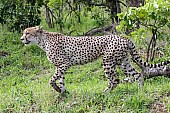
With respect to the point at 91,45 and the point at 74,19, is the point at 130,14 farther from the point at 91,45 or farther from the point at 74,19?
the point at 74,19

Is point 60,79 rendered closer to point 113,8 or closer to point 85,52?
point 85,52

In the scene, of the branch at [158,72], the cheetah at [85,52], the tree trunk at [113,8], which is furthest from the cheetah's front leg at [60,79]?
the tree trunk at [113,8]

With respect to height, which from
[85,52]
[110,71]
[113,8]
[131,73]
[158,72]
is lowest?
[158,72]

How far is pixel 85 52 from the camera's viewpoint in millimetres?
7738

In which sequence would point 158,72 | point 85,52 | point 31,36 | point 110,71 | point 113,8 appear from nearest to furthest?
point 110,71
point 85,52
point 31,36
point 158,72
point 113,8

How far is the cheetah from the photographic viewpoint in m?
7.50

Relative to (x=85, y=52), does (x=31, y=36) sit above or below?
above

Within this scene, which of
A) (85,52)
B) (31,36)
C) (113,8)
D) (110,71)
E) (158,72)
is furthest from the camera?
(113,8)

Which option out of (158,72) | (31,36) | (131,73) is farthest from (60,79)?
(158,72)

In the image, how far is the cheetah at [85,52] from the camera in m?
7.50

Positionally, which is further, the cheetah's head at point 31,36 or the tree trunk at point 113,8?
the tree trunk at point 113,8

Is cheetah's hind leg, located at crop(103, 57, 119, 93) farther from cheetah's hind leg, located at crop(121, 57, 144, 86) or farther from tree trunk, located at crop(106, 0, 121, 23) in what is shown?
tree trunk, located at crop(106, 0, 121, 23)

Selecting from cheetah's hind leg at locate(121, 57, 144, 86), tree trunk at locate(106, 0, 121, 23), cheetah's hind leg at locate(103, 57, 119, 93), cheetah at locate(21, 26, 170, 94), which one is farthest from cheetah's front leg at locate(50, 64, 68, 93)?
tree trunk at locate(106, 0, 121, 23)

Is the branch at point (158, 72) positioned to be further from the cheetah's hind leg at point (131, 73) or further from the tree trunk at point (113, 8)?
the tree trunk at point (113, 8)
